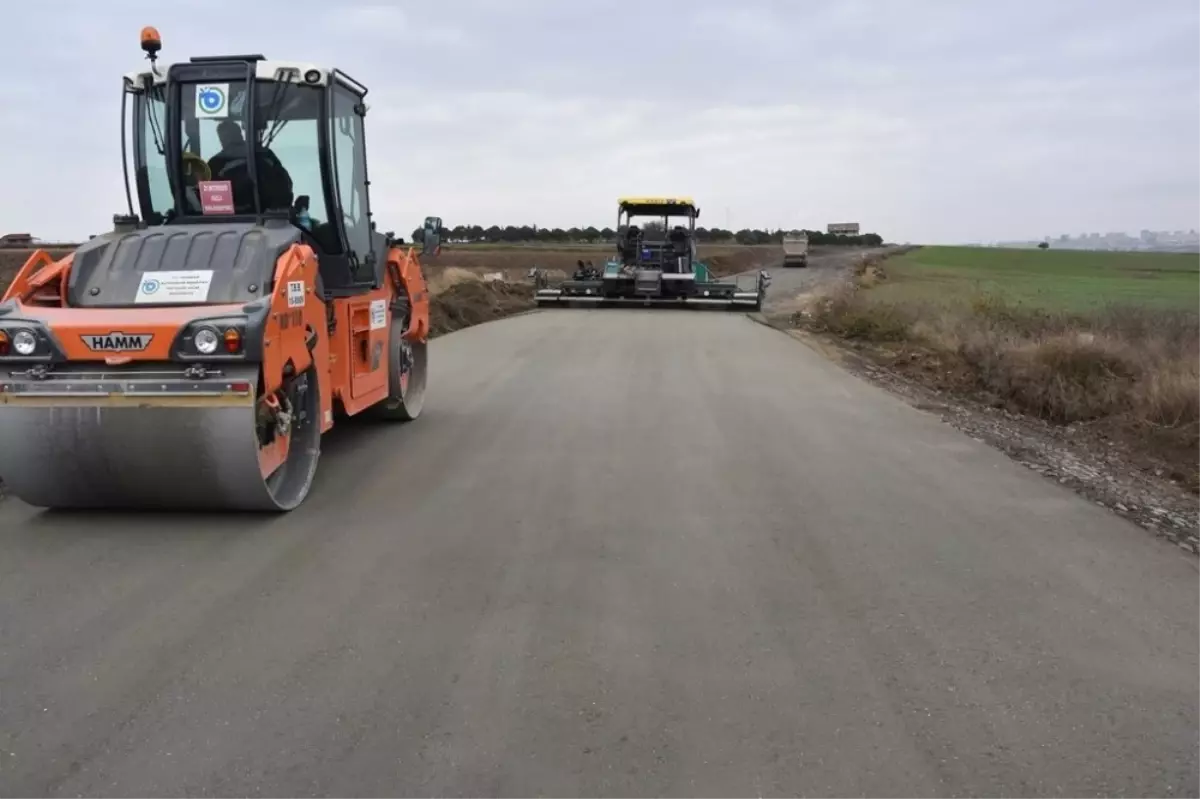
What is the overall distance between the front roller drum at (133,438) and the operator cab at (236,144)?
79.5 inches

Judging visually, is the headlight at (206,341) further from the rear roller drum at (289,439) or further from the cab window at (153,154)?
the cab window at (153,154)

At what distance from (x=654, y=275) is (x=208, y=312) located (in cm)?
2143

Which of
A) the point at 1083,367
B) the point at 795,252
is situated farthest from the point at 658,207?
the point at 795,252

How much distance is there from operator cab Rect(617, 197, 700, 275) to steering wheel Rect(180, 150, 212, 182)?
69.1ft

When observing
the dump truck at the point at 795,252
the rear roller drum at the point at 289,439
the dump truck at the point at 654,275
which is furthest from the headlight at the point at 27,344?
the dump truck at the point at 795,252

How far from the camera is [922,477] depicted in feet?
24.0

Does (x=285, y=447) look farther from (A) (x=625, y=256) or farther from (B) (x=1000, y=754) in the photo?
(A) (x=625, y=256)

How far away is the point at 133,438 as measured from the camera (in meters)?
5.42

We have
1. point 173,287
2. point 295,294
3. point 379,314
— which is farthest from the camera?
point 379,314

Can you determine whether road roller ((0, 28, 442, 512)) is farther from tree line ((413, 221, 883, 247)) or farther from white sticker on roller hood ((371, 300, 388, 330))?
tree line ((413, 221, 883, 247))

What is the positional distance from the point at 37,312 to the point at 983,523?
596 centimetres

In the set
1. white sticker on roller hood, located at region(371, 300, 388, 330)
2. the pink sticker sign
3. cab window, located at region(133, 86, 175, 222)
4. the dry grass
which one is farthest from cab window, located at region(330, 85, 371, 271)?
the dry grass

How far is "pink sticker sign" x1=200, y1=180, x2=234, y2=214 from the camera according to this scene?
283 inches

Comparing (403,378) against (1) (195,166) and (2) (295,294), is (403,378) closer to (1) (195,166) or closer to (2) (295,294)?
(1) (195,166)
